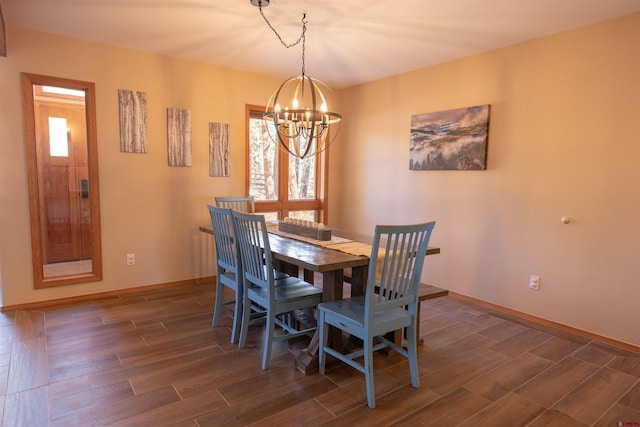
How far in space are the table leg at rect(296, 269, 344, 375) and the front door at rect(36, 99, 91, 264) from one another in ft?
10.4

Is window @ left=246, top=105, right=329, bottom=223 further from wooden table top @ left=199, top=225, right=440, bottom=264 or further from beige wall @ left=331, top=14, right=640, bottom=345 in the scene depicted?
wooden table top @ left=199, top=225, right=440, bottom=264

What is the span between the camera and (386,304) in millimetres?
2109

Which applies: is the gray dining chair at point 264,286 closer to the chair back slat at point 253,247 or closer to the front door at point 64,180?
the chair back slat at point 253,247

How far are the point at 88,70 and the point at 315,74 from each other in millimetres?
2363

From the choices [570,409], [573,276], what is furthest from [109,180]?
[573,276]

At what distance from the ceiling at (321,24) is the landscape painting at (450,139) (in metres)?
0.59

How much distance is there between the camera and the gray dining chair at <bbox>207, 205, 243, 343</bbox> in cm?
276

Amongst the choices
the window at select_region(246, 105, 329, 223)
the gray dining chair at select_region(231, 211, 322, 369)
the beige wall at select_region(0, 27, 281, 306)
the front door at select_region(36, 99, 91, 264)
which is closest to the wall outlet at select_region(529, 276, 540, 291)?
the gray dining chair at select_region(231, 211, 322, 369)

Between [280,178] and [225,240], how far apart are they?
6.75 feet

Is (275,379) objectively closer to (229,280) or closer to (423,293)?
(229,280)

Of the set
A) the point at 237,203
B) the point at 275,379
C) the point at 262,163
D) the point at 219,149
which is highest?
the point at 219,149

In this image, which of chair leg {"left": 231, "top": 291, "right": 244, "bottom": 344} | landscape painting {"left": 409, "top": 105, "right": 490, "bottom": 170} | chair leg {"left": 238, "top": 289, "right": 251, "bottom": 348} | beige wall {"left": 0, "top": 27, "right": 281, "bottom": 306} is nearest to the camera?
chair leg {"left": 238, "top": 289, "right": 251, "bottom": 348}

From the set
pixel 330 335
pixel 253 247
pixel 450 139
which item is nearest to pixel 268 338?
pixel 330 335

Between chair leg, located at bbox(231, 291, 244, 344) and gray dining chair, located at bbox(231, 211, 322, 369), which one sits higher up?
gray dining chair, located at bbox(231, 211, 322, 369)
